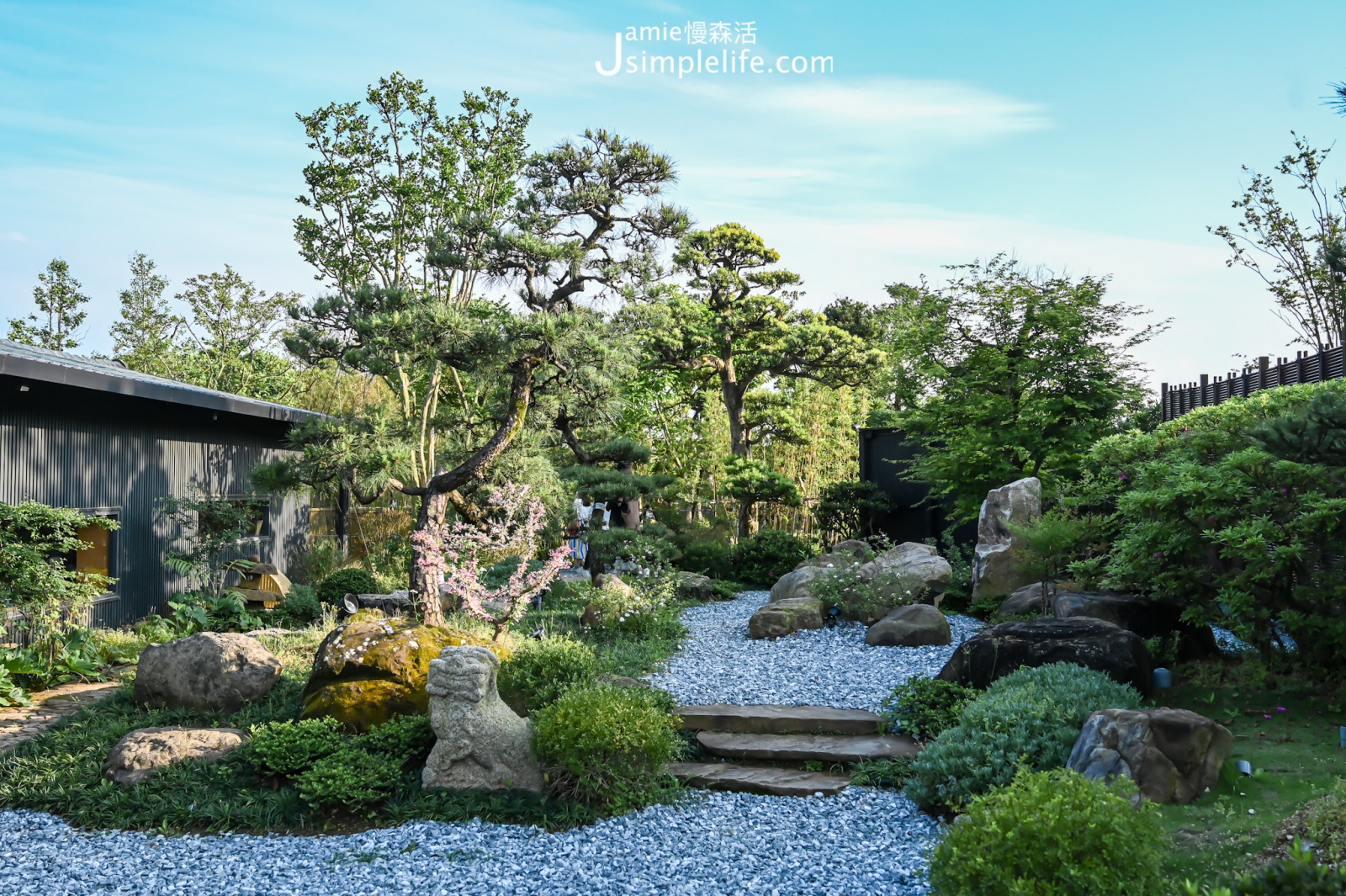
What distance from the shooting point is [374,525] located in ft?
49.0

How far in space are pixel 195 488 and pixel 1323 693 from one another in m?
11.4

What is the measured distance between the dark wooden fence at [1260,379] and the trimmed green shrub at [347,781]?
8.00 m

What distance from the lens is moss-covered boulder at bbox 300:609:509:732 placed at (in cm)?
559

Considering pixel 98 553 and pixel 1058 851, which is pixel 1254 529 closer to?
pixel 1058 851

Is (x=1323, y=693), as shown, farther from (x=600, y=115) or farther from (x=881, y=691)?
(x=600, y=115)

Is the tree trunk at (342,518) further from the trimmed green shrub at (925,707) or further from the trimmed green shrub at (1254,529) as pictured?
the trimmed green shrub at (1254,529)

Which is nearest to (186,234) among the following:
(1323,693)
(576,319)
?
(576,319)

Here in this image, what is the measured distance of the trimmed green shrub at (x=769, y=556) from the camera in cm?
1300

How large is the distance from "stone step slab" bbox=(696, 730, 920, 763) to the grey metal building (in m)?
6.61

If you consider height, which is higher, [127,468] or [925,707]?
[127,468]

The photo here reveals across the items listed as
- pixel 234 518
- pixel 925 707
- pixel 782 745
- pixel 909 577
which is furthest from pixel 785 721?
pixel 234 518

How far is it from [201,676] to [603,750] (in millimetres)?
3469

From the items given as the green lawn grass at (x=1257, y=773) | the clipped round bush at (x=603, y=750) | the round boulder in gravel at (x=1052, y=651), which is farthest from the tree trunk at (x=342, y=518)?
the green lawn grass at (x=1257, y=773)

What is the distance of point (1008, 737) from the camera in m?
4.35
